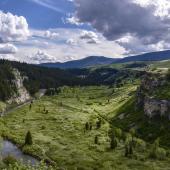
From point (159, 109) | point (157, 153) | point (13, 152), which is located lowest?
point (13, 152)

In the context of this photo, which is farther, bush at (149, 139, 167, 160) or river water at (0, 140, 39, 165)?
bush at (149, 139, 167, 160)

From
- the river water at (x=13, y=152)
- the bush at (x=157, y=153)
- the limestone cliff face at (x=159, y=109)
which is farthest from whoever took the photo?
the limestone cliff face at (x=159, y=109)

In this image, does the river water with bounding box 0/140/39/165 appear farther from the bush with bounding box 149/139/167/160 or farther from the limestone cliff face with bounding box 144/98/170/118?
the limestone cliff face with bounding box 144/98/170/118

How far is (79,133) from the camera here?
179875 mm

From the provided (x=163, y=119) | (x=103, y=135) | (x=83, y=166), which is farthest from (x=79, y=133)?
(x=83, y=166)

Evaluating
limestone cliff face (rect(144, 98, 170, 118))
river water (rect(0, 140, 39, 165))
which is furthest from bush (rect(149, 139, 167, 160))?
limestone cliff face (rect(144, 98, 170, 118))

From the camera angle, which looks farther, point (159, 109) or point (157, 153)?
point (159, 109)

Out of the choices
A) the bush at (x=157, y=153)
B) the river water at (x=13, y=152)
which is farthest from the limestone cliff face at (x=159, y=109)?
the river water at (x=13, y=152)

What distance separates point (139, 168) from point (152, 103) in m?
81.7

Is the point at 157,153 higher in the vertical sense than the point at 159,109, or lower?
lower

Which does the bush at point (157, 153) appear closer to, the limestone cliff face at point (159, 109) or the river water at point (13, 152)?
the river water at point (13, 152)

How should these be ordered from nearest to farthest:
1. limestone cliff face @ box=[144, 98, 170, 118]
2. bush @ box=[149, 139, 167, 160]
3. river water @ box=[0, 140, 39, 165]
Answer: river water @ box=[0, 140, 39, 165] < bush @ box=[149, 139, 167, 160] < limestone cliff face @ box=[144, 98, 170, 118]

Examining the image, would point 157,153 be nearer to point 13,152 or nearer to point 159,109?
point 13,152

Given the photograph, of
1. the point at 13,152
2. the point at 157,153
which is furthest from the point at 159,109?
the point at 13,152
